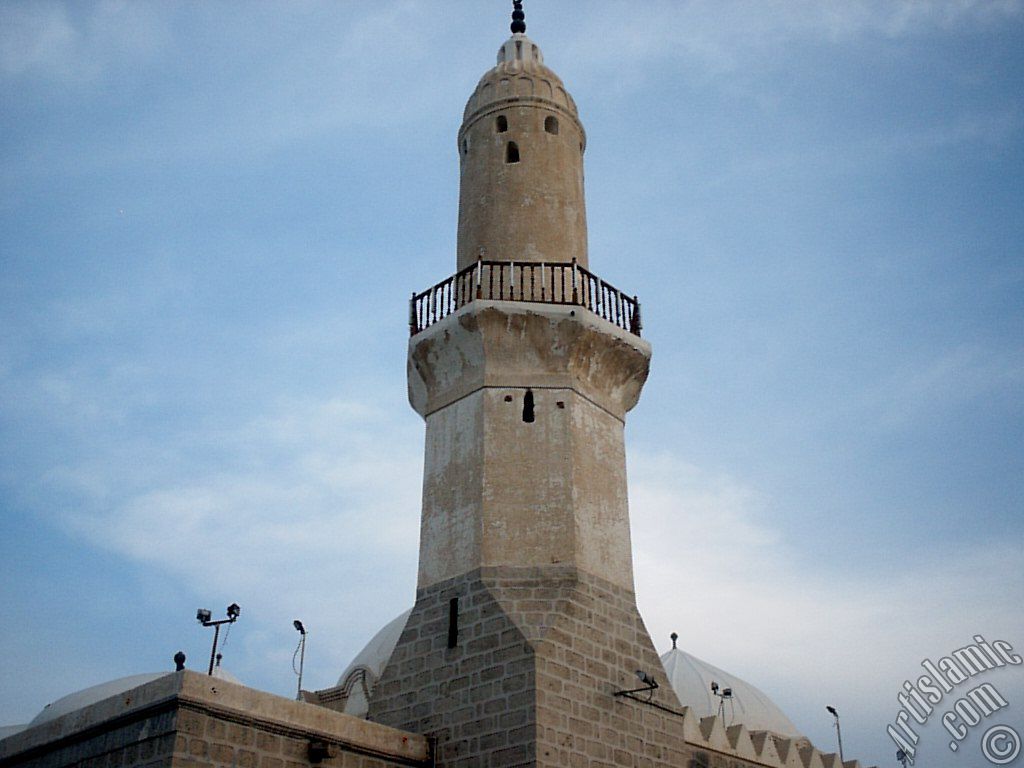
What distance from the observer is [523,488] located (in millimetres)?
12438

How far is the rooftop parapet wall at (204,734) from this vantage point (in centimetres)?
942

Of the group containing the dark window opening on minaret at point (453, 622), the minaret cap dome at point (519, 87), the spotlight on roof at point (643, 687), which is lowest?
the spotlight on roof at point (643, 687)

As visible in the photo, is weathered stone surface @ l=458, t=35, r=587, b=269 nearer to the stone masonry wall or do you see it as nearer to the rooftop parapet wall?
the stone masonry wall

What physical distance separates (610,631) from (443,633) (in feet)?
5.85

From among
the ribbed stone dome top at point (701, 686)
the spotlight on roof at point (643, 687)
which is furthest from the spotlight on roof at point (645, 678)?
the ribbed stone dome top at point (701, 686)

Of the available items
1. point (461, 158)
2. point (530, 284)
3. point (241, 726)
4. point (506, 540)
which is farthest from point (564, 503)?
point (461, 158)

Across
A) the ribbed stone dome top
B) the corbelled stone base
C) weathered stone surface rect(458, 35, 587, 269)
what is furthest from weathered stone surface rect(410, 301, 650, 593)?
the ribbed stone dome top

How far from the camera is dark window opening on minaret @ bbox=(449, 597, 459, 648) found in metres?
11.9

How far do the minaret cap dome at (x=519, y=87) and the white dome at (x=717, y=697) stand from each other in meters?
10.7

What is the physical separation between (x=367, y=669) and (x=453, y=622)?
7300 millimetres

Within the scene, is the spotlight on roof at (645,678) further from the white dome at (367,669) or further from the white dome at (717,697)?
the white dome at (717,697)

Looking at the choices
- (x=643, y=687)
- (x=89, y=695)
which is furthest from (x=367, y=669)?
(x=643, y=687)

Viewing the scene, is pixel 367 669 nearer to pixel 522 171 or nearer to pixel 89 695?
pixel 89 695

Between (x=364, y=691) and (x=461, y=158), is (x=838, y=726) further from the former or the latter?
(x=461, y=158)
